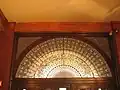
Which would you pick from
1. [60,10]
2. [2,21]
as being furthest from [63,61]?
[2,21]

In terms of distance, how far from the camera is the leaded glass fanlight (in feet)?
9.94

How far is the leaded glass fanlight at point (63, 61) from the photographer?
303cm

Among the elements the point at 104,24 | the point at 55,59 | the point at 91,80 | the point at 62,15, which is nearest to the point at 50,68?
the point at 55,59

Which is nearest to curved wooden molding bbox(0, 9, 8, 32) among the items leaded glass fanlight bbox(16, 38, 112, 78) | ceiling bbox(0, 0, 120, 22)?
ceiling bbox(0, 0, 120, 22)

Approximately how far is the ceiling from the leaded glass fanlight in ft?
1.26

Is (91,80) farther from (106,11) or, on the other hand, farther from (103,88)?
(106,11)

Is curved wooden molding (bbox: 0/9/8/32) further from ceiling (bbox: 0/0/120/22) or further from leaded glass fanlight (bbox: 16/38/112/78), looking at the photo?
leaded glass fanlight (bbox: 16/38/112/78)

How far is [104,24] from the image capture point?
128 inches

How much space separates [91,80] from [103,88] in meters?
0.21

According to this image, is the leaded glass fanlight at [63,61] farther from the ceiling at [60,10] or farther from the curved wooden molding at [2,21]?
the curved wooden molding at [2,21]

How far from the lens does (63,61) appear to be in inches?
122

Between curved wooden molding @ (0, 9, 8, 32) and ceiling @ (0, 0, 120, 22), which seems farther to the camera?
curved wooden molding @ (0, 9, 8, 32)

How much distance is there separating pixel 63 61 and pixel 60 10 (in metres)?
0.78

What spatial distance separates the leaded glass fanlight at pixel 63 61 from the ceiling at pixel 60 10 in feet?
1.26
